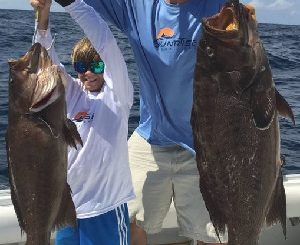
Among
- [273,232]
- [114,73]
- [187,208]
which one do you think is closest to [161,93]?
[114,73]

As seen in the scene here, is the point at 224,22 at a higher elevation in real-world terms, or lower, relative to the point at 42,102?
higher

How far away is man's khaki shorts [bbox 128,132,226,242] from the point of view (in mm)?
4375

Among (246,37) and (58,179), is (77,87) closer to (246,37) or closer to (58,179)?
(58,179)

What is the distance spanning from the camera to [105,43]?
3684 millimetres

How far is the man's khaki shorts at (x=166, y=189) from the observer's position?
4.38 metres

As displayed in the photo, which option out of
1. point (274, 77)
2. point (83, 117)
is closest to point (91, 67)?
point (83, 117)

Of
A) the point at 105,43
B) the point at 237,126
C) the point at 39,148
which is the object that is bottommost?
the point at 39,148

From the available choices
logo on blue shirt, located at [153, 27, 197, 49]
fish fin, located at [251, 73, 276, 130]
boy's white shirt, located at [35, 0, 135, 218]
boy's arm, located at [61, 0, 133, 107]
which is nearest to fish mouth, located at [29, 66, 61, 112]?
boy's arm, located at [61, 0, 133, 107]

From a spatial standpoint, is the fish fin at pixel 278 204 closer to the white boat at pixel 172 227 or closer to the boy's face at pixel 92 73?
the boy's face at pixel 92 73

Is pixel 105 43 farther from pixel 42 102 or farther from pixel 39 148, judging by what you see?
pixel 39 148

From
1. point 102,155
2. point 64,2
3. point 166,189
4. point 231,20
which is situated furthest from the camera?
point 166,189

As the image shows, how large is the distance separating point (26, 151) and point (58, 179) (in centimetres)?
22

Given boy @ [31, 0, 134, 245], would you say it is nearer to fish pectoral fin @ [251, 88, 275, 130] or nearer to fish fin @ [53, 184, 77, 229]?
fish fin @ [53, 184, 77, 229]

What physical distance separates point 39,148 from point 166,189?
1590 millimetres
